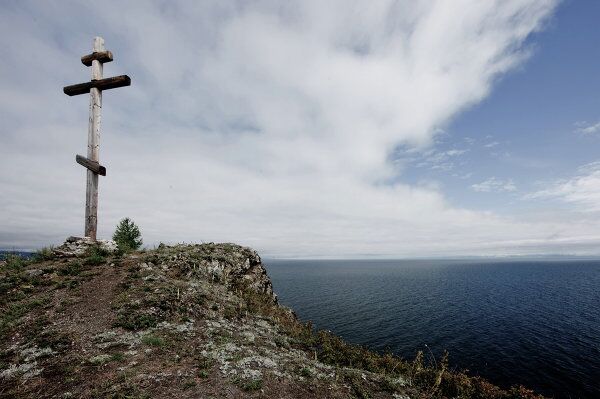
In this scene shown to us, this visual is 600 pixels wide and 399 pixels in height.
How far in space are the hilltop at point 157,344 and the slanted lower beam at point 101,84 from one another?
37.6 feet

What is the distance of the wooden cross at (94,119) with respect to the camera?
1984cm

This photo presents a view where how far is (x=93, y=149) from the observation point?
65.9ft

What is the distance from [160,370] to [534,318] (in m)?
78.7

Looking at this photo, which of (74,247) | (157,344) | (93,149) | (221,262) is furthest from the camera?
(221,262)

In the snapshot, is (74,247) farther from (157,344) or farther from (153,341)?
(157,344)

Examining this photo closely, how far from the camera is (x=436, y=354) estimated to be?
4009 centimetres

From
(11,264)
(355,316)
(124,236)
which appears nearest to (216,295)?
(11,264)

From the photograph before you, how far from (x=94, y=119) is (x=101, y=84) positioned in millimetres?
2513

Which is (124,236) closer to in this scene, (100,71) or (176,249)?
(176,249)

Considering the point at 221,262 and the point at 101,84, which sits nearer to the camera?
the point at 101,84

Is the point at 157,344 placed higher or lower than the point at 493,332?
higher

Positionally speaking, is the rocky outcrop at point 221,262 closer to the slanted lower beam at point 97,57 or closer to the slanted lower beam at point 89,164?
the slanted lower beam at point 89,164

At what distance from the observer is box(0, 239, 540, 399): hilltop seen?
10.5 m

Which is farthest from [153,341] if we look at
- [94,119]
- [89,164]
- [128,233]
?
[128,233]
